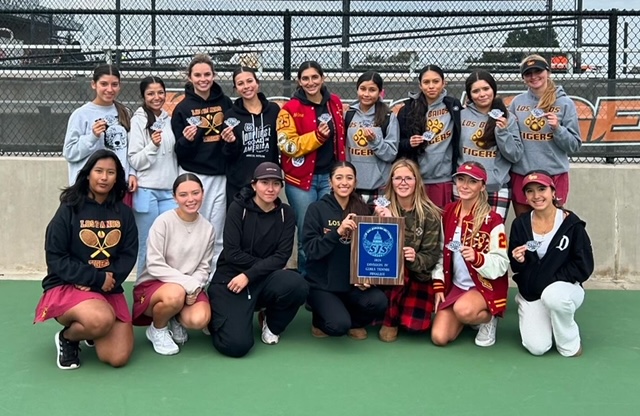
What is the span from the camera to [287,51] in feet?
23.9

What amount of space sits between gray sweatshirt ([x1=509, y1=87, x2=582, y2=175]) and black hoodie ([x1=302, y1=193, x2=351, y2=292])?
1.59 meters

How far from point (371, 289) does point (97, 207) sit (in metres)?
2.08

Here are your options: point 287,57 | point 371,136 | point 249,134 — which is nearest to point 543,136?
point 371,136

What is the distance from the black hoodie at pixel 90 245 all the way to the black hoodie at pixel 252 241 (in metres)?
0.69

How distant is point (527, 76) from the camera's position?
18.2 feet

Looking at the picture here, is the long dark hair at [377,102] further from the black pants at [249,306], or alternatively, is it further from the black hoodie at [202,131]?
the black pants at [249,306]

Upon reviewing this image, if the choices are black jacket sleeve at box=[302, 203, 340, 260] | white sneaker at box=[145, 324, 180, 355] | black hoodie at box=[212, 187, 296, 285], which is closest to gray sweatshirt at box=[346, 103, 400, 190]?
black jacket sleeve at box=[302, 203, 340, 260]

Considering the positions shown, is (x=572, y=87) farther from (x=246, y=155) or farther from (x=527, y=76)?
(x=246, y=155)

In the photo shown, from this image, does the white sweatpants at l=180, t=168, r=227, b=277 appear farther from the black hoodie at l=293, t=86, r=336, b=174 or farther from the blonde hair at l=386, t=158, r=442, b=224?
the blonde hair at l=386, t=158, r=442, b=224

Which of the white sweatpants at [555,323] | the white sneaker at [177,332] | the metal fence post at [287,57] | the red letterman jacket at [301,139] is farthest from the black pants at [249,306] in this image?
the metal fence post at [287,57]

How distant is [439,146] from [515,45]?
4.44 m

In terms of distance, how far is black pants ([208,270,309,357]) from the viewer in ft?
16.1

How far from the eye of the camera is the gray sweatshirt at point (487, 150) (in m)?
5.51

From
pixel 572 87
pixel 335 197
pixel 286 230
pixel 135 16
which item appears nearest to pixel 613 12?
pixel 572 87
